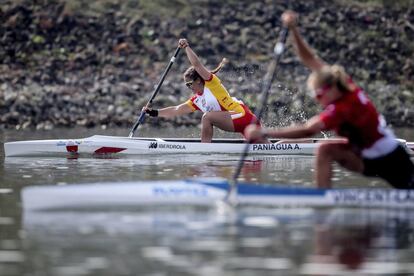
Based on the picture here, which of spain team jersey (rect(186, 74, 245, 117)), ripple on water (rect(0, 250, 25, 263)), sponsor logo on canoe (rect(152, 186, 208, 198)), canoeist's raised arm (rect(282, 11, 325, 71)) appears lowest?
ripple on water (rect(0, 250, 25, 263))

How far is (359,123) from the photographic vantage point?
12.5 m

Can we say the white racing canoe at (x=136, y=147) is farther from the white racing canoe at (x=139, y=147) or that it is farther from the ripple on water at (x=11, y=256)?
the ripple on water at (x=11, y=256)

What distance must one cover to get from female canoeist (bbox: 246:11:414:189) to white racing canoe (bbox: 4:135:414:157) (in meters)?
7.71

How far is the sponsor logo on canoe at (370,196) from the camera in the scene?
12.5 meters

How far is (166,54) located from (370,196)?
26.8m

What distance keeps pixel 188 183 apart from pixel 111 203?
3.07ft

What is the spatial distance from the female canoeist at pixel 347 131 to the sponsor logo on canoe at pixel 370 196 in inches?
13.4

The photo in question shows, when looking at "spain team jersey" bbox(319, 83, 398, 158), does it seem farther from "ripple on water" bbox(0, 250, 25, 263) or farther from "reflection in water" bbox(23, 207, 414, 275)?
"ripple on water" bbox(0, 250, 25, 263)

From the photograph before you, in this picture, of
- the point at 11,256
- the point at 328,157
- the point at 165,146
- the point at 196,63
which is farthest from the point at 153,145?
the point at 11,256

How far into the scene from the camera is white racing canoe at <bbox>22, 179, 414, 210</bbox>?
491 inches

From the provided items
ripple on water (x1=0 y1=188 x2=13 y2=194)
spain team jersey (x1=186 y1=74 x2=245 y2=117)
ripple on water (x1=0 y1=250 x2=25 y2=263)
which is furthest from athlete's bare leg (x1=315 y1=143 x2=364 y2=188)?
spain team jersey (x1=186 y1=74 x2=245 y2=117)

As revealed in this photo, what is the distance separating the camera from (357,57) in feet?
129

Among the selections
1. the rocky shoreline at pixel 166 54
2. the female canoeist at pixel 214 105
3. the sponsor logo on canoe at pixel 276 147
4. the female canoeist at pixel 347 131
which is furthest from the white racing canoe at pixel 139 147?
the rocky shoreline at pixel 166 54

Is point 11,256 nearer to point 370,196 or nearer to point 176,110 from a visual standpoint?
point 370,196
